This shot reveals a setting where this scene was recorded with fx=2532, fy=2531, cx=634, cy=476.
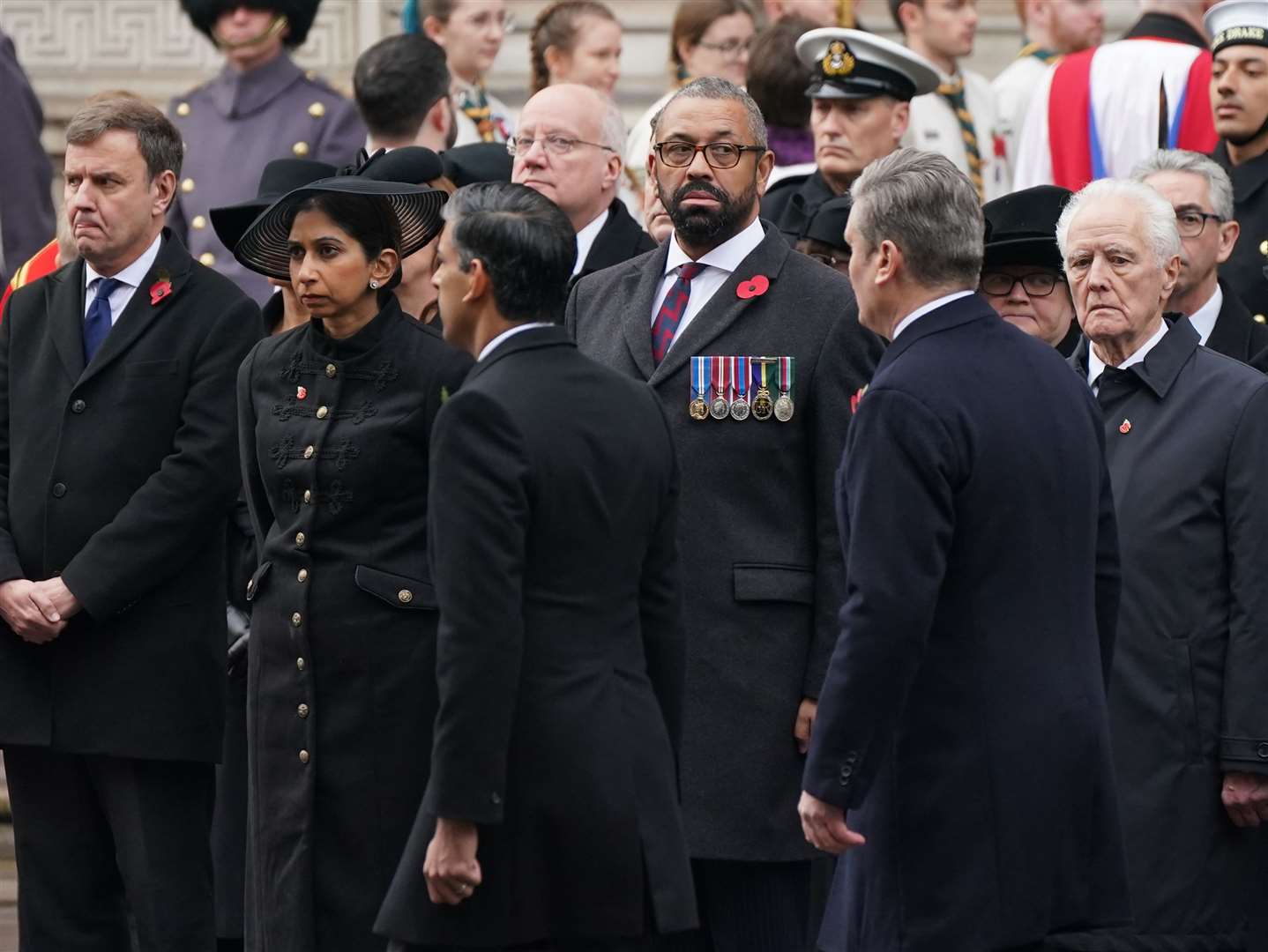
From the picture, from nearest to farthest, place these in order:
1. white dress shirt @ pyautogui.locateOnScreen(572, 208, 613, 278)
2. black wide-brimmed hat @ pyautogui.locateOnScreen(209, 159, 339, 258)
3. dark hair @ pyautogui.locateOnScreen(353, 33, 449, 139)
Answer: black wide-brimmed hat @ pyautogui.locateOnScreen(209, 159, 339, 258) < white dress shirt @ pyautogui.locateOnScreen(572, 208, 613, 278) < dark hair @ pyautogui.locateOnScreen(353, 33, 449, 139)

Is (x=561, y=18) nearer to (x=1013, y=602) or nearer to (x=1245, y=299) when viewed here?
(x=1245, y=299)

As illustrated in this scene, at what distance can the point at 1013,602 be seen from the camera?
4.55 meters

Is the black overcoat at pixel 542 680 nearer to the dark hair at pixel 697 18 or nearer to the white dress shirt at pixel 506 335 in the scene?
the white dress shirt at pixel 506 335

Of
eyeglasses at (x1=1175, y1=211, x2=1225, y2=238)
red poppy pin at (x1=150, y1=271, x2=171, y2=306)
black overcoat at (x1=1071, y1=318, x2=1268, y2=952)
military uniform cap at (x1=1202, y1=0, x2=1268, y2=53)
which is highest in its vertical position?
military uniform cap at (x1=1202, y1=0, x2=1268, y2=53)

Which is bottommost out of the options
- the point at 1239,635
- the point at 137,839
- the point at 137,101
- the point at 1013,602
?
the point at 137,839

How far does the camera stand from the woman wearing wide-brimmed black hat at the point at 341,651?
16.9 ft

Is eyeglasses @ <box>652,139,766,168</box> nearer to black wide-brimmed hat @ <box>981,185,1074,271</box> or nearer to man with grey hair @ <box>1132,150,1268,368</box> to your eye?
black wide-brimmed hat @ <box>981,185,1074,271</box>

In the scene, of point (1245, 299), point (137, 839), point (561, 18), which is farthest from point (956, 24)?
point (137, 839)

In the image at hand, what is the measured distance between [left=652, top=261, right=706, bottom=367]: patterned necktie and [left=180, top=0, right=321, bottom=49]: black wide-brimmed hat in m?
3.08

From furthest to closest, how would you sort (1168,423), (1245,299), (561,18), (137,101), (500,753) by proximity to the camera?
(561,18), (1245,299), (137,101), (1168,423), (500,753)

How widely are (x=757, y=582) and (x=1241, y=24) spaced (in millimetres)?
3137

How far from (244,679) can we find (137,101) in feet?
4.92

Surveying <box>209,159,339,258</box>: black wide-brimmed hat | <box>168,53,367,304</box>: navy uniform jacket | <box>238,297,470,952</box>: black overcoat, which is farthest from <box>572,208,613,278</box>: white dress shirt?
<box>238,297,470,952</box>: black overcoat

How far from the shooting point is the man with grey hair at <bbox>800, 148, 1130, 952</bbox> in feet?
14.7
